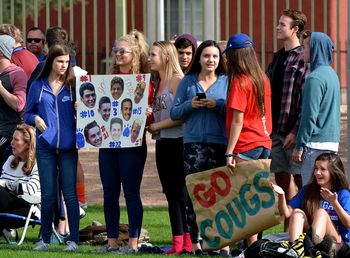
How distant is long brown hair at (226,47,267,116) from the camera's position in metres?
10.5

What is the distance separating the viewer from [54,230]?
11891 mm

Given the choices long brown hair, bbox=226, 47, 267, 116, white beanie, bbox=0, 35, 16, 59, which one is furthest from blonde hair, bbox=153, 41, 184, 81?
white beanie, bbox=0, 35, 16, 59

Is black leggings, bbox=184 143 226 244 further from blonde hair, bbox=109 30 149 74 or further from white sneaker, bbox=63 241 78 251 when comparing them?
white sneaker, bbox=63 241 78 251

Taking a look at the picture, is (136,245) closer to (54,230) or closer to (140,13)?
(54,230)

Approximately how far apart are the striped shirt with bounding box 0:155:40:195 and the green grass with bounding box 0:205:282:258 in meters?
0.55

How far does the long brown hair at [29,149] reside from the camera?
12.0m

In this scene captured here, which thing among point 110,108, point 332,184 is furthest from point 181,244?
point 332,184

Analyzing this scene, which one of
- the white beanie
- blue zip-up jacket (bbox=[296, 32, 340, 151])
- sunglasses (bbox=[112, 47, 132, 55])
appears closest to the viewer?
blue zip-up jacket (bbox=[296, 32, 340, 151])

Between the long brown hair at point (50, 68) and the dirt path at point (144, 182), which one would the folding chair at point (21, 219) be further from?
the dirt path at point (144, 182)

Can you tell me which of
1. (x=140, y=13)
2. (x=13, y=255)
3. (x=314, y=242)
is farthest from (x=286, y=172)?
(x=140, y=13)

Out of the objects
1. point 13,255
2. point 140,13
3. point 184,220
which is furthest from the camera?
point 140,13

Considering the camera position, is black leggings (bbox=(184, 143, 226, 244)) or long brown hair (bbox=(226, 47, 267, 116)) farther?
black leggings (bbox=(184, 143, 226, 244))

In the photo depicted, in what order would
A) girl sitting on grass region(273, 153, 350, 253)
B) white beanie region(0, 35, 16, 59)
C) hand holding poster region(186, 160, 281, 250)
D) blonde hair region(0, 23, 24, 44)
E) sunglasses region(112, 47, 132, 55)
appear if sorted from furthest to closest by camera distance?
1. blonde hair region(0, 23, 24, 44)
2. white beanie region(0, 35, 16, 59)
3. sunglasses region(112, 47, 132, 55)
4. hand holding poster region(186, 160, 281, 250)
5. girl sitting on grass region(273, 153, 350, 253)

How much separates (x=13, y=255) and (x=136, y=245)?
119cm
